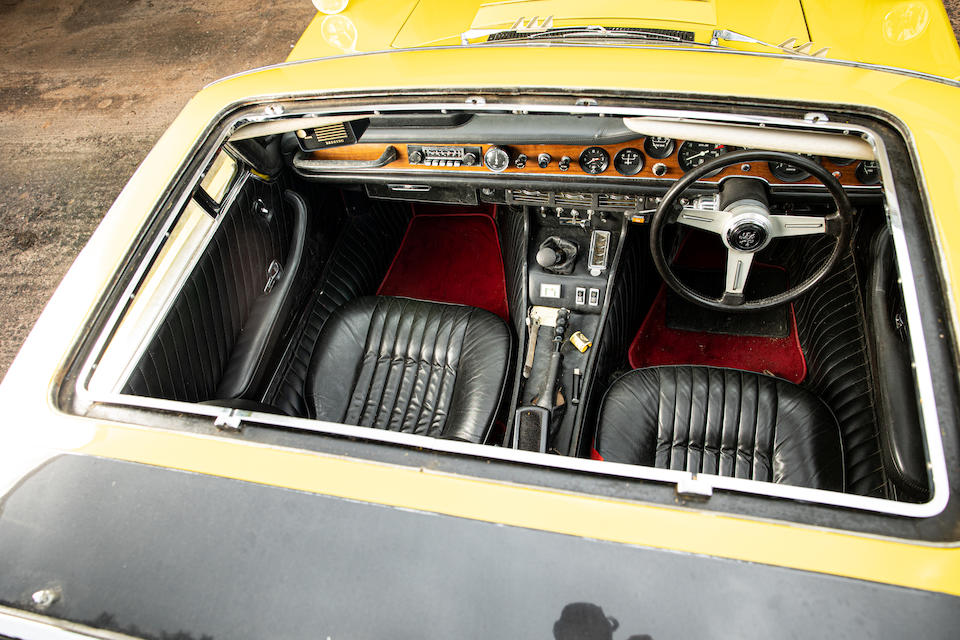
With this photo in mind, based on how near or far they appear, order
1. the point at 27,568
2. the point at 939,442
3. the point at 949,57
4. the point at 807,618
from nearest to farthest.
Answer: the point at 807,618, the point at 939,442, the point at 27,568, the point at 949,57

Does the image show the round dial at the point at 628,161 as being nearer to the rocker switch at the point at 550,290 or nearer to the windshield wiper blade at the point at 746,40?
the windshield wiper blade at the point at 746,40

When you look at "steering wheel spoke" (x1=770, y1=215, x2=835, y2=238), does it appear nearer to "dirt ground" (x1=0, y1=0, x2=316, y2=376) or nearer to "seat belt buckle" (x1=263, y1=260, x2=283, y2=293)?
"seat belt buckle" (x1=263, y1=260, x2=283, y2=293)

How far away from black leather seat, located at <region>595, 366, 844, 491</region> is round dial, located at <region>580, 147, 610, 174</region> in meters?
0.77

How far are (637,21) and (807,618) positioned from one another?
6.73ft

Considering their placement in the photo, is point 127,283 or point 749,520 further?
point 127,283

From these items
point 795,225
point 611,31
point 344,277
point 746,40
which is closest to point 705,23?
point 746,40

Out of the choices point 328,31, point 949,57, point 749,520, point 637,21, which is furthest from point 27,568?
point 949,57

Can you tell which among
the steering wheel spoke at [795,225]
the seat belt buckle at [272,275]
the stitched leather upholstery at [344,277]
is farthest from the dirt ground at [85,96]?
the steering wheel spoke at [795,225]

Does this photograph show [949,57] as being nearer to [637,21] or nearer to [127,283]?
[637,21]

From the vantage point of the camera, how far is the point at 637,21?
2.17 metres

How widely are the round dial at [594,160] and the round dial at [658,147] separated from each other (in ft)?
0.47

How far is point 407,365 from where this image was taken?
2240mm

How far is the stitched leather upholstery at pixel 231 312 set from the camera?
1.75 metres

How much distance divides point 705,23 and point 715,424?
148 centimetres
